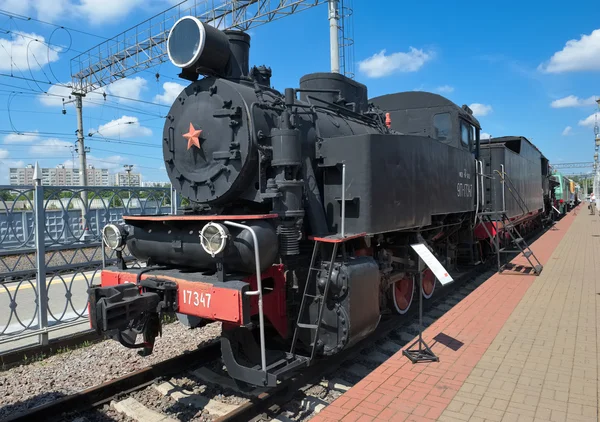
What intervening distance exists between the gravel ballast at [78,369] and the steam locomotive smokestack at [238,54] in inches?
134

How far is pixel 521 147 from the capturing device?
14.2 m

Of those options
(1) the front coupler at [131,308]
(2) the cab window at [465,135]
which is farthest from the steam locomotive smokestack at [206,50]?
(2) the cab window at [465,135]

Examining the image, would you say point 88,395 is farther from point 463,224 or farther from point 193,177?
point 463,224

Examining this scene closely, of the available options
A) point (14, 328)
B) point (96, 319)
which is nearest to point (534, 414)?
point (96, 319)

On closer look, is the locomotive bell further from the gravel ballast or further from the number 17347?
the gravel ballast

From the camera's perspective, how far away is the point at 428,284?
298 inches

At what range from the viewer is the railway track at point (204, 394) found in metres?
3.90

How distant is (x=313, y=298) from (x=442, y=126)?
16.5 ft

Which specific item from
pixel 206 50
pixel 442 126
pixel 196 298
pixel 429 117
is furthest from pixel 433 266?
pixel 429 117

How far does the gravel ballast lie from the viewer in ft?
14.4

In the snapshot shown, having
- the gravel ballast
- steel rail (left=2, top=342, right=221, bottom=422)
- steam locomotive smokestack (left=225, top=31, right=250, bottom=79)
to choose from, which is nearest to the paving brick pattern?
steel rail (left=2, top=342, right=221, bottom=422)

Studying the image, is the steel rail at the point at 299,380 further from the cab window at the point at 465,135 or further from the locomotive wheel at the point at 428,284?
the cab window at the point at 465,135

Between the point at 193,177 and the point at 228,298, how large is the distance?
176 cm

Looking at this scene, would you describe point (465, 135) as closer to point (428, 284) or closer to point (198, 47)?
point (428, 284)
